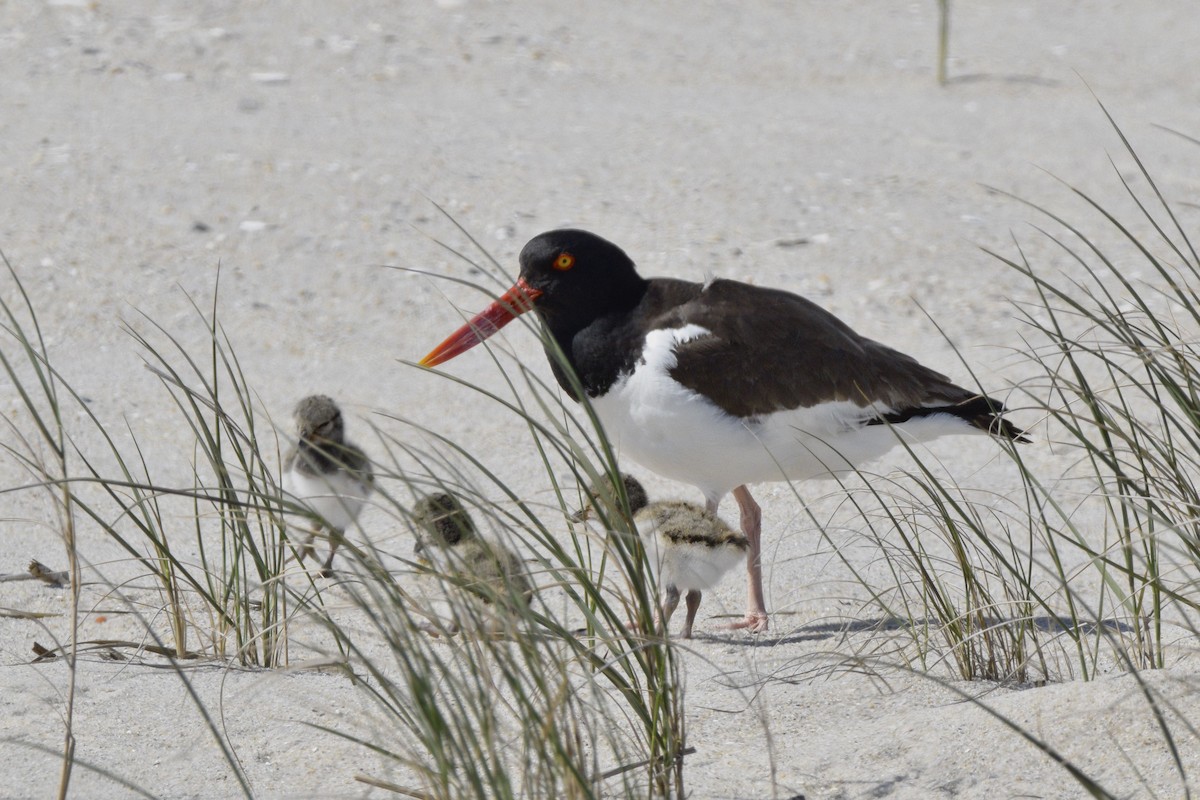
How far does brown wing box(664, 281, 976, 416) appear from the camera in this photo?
3.89 meters

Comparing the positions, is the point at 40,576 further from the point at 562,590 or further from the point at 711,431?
the point at 711,431

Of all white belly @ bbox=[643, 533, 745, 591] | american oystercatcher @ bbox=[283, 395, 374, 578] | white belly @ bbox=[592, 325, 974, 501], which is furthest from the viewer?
american oystercatcher @ bbox=[283, 395, 374, 578]

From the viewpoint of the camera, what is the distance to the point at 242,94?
8.17 m

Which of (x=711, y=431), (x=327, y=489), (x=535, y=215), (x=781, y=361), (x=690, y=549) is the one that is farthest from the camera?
(x=535, y=215)

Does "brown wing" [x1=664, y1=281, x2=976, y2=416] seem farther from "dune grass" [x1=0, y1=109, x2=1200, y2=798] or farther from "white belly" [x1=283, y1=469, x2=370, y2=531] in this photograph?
"white belly" [x1=283, y1=469, x2=370, y2=531]

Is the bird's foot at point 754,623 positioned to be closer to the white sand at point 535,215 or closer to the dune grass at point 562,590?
the white sand at point 535,215

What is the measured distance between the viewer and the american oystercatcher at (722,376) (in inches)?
153

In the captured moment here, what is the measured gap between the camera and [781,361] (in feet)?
13.2

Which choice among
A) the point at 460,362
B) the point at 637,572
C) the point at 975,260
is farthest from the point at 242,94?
the point at 637,572

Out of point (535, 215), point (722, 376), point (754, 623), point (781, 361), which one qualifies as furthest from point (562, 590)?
point (535, 215)

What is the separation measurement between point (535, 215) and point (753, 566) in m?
3.08

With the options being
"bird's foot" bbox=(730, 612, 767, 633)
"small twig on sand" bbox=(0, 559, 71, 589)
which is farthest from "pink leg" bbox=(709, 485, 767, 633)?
"small twig on sand" bbox=(0, 559, 71, 589)

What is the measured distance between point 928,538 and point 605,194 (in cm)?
310

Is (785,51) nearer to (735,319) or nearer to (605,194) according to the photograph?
(605,194)
